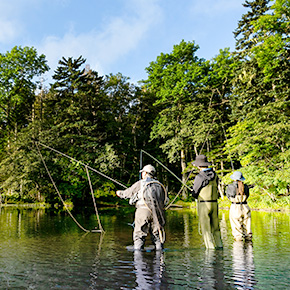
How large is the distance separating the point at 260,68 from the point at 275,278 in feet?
65.8

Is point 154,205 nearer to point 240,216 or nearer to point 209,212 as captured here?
point 209,212

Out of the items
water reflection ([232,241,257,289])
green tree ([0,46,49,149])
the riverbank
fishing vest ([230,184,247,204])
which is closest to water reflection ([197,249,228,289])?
water reflection ([232,241,257,289])

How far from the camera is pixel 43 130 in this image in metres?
29.9

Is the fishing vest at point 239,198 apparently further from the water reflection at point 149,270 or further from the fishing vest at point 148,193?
the water reflection at point 149,270

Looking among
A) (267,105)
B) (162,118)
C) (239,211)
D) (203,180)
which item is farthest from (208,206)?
(162,118)

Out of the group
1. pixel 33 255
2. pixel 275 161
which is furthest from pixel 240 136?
pixel 33 255

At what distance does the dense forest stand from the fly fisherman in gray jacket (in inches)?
513

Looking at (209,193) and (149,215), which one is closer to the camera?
(149,215)

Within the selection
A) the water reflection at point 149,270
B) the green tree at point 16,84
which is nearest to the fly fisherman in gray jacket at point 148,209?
the water reflection at point 149,270

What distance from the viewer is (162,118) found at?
3153 cm

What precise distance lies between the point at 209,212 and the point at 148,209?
1.23 m

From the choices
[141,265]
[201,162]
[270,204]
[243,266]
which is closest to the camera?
[243,266]

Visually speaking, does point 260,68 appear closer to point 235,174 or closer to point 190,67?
point 190,67

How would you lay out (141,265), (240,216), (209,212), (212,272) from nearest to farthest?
(212,272), (141,265), (209,212), (240,216)
